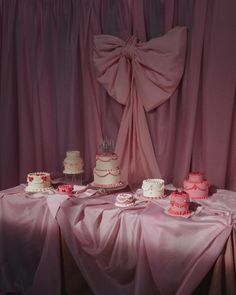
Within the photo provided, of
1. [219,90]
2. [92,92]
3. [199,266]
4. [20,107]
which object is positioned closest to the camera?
[199,266]

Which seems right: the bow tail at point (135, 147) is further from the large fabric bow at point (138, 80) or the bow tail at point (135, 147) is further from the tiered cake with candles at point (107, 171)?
the tiered cake with candles at point (107, 171)

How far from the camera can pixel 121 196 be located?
1535 millimetres

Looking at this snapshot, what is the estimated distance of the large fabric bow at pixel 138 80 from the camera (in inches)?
66.7

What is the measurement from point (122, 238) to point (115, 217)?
0.09 m

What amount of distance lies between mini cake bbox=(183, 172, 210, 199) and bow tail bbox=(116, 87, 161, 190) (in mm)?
243

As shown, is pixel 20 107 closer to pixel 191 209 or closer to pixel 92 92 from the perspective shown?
pixel 92 92

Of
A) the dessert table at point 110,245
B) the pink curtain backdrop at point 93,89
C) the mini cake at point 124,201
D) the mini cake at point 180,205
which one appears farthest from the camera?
the pink curtain backdrop at point 93,89

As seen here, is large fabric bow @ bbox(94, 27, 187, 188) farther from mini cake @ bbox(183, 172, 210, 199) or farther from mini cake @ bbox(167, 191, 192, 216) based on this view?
mini cake @ bbox(167, 191, 192, 216)

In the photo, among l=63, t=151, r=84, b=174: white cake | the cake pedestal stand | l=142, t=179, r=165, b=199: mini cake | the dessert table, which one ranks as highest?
l=63, t=151, r=84, b=174: white cake

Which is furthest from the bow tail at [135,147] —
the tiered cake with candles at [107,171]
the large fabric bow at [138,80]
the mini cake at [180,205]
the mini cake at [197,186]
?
the mini cake at [180,205]

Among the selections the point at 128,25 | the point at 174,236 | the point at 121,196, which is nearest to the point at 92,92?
the point at 128,25

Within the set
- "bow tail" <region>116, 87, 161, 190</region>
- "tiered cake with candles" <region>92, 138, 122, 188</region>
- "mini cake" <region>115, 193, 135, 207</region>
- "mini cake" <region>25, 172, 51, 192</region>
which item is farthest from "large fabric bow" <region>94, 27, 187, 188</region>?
"mini cake" <region>25, 172, 51, 192</region>

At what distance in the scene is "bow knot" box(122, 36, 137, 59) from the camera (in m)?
1.78

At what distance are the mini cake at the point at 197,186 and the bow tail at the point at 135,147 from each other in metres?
0.24
